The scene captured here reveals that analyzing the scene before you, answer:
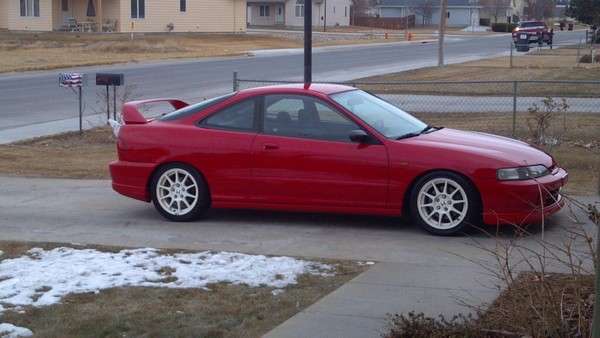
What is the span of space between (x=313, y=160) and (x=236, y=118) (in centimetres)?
101

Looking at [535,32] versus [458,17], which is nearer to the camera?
[535,32]

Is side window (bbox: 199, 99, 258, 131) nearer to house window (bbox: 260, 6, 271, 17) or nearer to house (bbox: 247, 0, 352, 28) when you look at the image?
house (bbox: 247, 0, 352, 28)

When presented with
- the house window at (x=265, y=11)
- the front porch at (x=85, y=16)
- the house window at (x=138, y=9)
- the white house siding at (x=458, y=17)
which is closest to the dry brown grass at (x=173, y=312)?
the front porch at (x=85, y=16)

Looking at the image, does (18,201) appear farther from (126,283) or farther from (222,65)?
(222,65)

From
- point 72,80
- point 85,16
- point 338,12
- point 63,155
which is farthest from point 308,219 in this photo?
point 338,12

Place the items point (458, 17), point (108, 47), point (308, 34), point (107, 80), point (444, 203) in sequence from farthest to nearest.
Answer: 1. point (458, 17)
2. point (108, 47)
3. point (107, 80)
4. point (308, 34)
5. point (444, 203)

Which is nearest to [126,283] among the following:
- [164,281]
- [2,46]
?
[164,281]

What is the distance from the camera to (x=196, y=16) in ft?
241

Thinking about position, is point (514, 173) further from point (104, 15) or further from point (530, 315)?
point (104, 15)

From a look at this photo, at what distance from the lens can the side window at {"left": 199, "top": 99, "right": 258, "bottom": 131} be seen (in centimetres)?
936

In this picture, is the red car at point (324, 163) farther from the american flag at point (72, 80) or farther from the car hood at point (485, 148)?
the american flag at point (72, 80)

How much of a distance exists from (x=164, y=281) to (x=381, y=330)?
6.61 feet

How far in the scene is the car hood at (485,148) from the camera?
337 inches

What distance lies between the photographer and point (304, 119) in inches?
363
